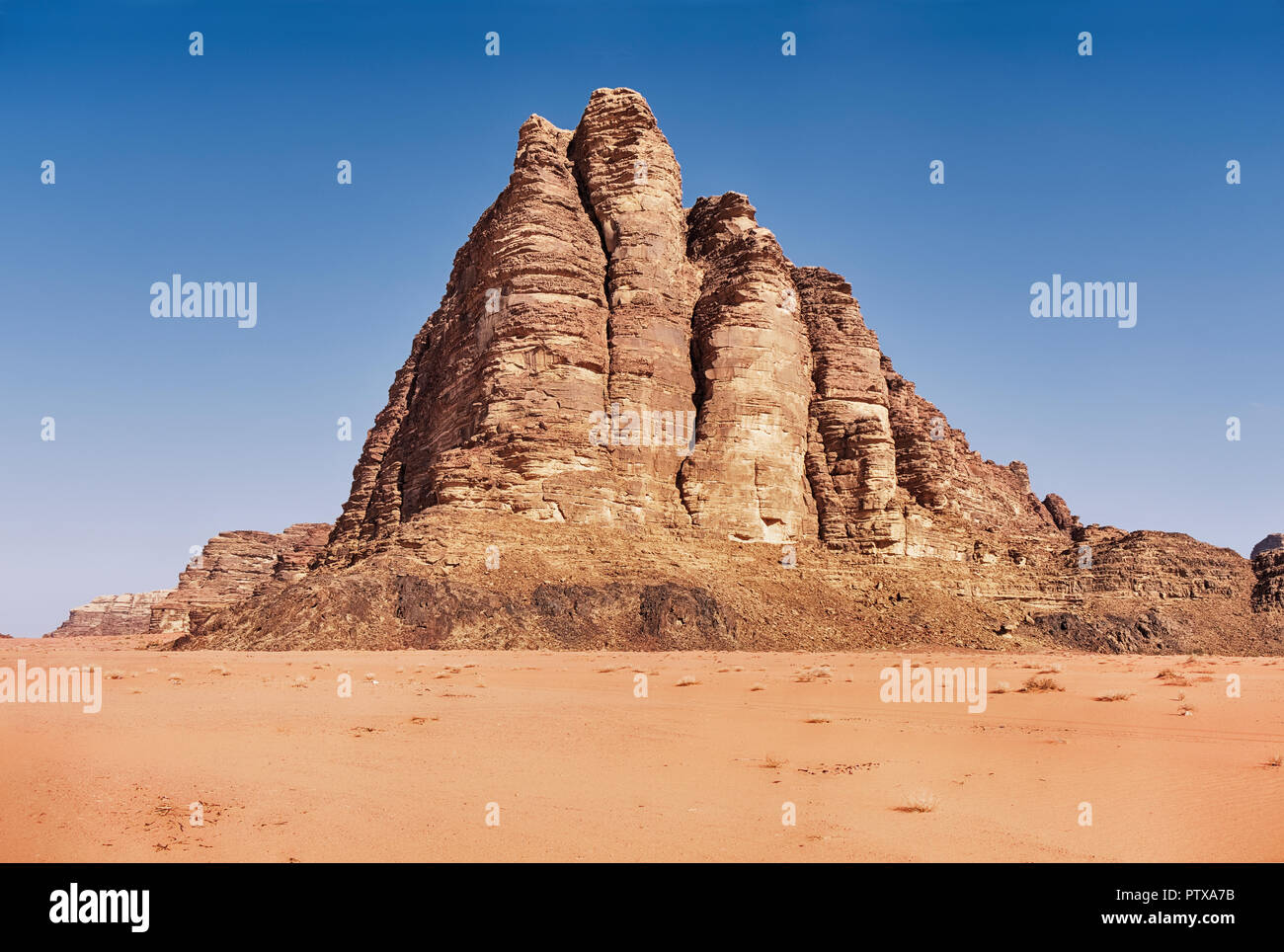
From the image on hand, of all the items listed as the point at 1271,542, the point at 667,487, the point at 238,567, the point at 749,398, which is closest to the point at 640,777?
the point at 667,487

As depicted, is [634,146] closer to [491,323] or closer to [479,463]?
[491,323]

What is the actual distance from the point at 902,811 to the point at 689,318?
50700mm

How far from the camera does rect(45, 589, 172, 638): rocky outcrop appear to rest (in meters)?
90.0

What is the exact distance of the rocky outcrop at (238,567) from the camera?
71.4m

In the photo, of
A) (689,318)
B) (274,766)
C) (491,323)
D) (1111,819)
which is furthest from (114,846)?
(689,318)

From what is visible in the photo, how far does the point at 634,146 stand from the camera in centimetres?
5659

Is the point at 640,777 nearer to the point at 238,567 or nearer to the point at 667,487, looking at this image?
the point at 667,487

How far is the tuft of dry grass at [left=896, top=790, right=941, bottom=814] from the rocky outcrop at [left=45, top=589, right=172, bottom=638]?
9567 centimetres

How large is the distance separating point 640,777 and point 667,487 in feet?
133

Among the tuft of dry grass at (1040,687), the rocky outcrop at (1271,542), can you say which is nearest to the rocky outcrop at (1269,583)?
the tuft of dry grass at (1040,687)

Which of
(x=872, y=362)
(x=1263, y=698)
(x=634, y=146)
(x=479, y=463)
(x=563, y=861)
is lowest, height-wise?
(x=1263, y=698)

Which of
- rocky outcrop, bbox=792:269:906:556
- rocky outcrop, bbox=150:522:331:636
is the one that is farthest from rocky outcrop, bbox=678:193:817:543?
rocky outcrop, bbox=150:522:331:636

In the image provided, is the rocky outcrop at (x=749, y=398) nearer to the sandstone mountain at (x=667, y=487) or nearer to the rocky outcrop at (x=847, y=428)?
the sandstone mountain at (x=667, y=487)

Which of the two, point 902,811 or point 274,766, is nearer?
point 902,811
